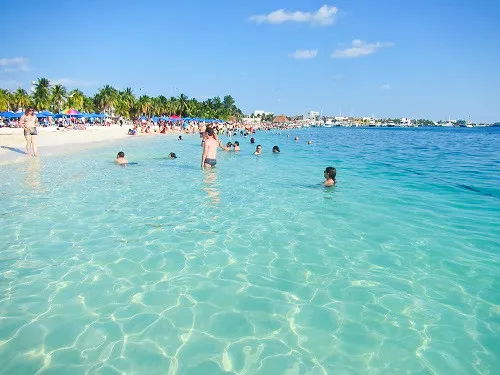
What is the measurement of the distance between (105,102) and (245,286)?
85.3m

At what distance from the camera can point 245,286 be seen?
4.24 meters

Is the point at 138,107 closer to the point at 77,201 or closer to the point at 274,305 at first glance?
the point at 77,201

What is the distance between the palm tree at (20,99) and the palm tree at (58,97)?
4275mm

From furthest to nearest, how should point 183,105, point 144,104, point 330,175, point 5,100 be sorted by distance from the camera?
1. point 183,105
2. point 144,104
3. point 5,100
4. point 330,175

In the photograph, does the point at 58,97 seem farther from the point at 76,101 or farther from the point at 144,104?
the point at 144,104

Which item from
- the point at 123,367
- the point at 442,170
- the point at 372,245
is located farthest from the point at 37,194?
the point at 442,170

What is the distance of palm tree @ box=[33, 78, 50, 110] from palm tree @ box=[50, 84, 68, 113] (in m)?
1.21

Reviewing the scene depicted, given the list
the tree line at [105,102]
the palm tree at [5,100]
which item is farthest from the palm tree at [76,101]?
the palm tree at [5,100]

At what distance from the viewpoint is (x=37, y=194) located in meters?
8.81

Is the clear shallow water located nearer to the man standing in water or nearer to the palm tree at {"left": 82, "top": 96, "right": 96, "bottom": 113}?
the man standing in water

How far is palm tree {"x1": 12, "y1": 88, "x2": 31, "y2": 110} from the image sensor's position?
210 ft

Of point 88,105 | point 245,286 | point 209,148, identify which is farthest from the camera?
point 88,105

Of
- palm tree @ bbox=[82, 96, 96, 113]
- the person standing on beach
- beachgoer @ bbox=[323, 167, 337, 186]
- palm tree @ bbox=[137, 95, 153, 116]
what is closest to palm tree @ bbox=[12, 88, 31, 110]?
palm tree @ bbox=[82, 96, 96, 113]

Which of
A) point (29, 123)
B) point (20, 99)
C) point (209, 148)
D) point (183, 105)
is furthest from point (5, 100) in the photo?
point (209, 148)
